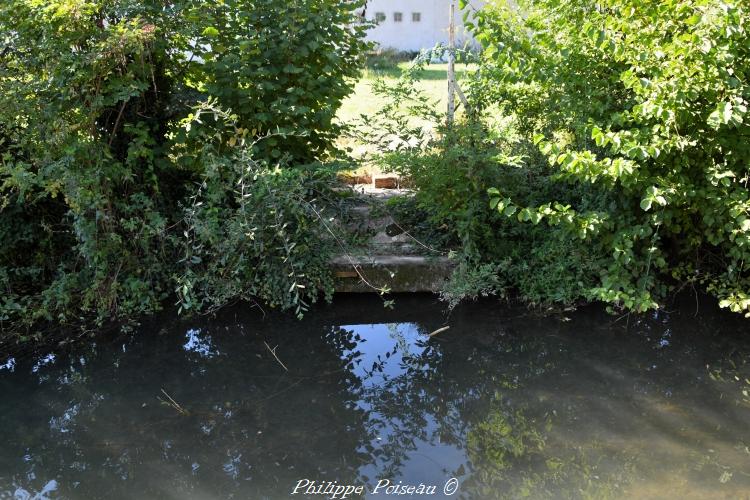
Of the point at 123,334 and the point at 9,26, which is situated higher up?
the point at 9,26

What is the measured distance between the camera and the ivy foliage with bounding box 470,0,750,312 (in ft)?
13.4

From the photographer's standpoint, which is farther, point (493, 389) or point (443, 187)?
point (443, 187)

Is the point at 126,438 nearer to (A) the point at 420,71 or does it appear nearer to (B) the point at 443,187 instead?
(B) the point at 443,187

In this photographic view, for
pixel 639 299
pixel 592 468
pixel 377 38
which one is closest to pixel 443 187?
pixel 639 299

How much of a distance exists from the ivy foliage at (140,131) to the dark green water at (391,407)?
561 millimetres

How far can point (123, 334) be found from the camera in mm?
5121

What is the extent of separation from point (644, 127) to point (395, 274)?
7.32ft

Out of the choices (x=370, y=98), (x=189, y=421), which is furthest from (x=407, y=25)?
(x=189, y=421)

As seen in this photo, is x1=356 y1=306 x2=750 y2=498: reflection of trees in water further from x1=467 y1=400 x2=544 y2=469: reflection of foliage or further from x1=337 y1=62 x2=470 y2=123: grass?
x1=337 y1=62 x2=470 y2=123: grass

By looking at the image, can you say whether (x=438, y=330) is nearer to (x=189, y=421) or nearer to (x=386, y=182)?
(x=189, y=421)

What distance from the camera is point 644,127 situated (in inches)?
173

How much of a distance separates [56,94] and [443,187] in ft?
9.81

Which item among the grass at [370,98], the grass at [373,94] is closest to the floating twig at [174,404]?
the grass at [370,98]

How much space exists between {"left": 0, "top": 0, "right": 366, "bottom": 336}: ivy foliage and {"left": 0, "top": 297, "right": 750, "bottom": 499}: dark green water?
1.84ft
